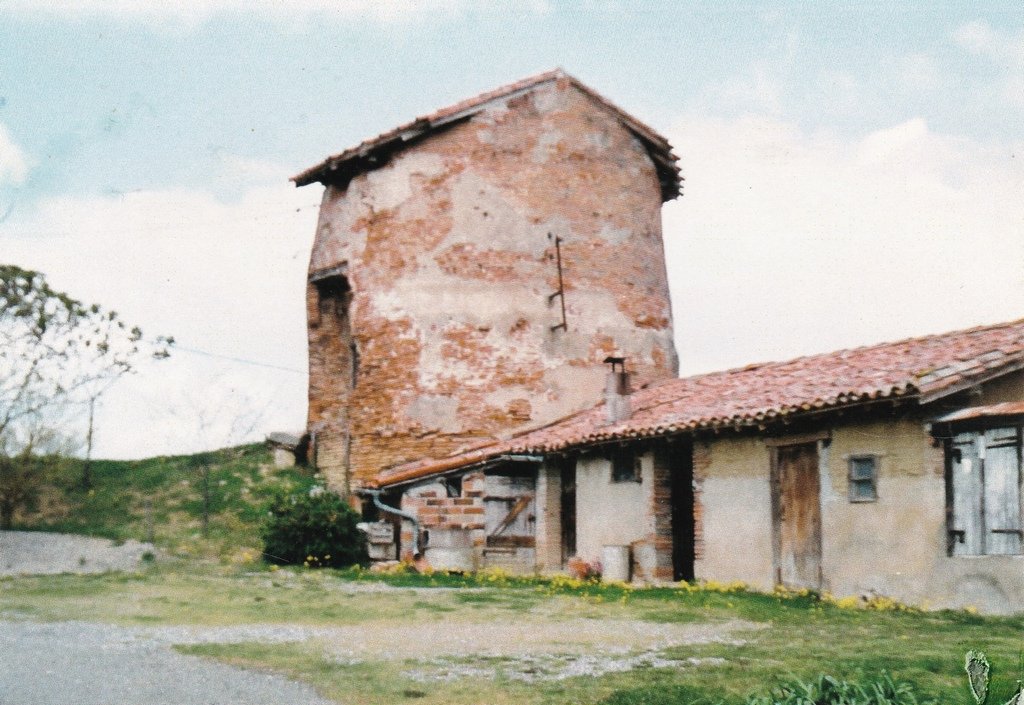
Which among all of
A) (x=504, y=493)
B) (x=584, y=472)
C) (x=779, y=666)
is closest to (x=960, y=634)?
(x=779, y=666)

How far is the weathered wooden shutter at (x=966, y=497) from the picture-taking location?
47.0 feet

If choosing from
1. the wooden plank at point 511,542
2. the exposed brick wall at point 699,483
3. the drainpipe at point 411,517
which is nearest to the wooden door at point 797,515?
the exposed brick wall at point 699,483

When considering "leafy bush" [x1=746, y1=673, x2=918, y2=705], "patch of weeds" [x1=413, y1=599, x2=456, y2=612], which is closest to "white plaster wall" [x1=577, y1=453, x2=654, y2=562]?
"patch of weeds" [x1=413, y1=599, x2=456, y2=612]

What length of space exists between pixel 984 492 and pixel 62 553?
769 inches

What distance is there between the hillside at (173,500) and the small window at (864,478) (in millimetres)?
13293

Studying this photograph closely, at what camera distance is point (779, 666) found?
9.63 m

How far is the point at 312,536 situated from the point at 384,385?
12.6 feet

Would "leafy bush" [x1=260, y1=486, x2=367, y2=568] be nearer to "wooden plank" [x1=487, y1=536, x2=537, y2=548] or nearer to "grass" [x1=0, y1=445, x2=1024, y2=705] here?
"grass" [x1=0, y1=445, x2=1024, y2=705]

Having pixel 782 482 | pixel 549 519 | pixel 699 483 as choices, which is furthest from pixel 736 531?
pixel 549 519

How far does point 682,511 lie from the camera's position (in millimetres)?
21219

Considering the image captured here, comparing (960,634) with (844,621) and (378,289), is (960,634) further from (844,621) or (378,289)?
(378,289)

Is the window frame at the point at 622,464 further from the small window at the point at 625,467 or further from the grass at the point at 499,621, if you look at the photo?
the grass at the point at 499,621

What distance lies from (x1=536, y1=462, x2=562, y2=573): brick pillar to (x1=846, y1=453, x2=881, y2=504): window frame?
24.4 ft

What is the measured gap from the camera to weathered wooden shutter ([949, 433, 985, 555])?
47.0ft
